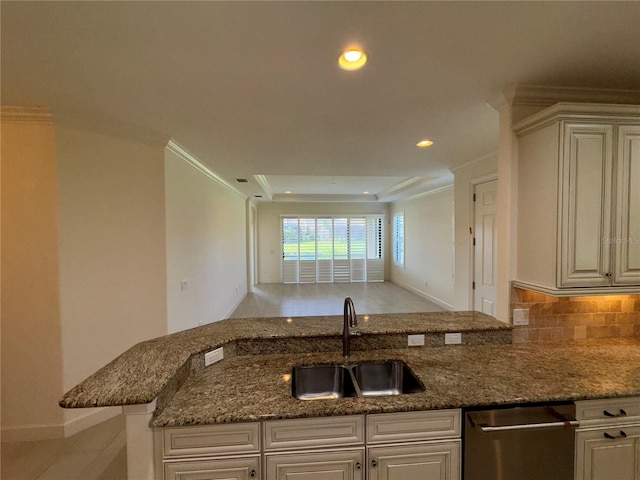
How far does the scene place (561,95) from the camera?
1.73m

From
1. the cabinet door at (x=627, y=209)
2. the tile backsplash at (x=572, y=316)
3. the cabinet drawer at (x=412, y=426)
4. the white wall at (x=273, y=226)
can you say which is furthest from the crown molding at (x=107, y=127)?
the white wall at (x=273, y=226)

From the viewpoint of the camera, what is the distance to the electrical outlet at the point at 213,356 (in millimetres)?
A: 1556

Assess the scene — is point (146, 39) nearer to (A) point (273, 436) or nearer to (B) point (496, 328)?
(A) point (273, 436)

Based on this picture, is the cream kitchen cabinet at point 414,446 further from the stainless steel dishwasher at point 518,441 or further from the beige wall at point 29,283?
the beige wall at point 29,283

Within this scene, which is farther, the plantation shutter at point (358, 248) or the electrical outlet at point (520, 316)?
the plantation shutter at point (358, 248)

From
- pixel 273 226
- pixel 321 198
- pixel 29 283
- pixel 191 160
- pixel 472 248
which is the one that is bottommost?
pixel 29 283

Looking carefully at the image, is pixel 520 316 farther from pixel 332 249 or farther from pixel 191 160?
pixel 332 249

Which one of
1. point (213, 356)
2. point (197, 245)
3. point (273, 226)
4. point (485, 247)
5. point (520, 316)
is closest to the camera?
point (213, 356)

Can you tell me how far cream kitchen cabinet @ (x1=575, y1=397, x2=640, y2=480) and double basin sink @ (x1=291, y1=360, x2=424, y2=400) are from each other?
2.52ft

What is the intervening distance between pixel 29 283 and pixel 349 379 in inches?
94.4

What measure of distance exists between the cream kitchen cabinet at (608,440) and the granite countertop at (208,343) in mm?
598

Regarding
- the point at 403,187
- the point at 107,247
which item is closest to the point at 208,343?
the point at 107,247

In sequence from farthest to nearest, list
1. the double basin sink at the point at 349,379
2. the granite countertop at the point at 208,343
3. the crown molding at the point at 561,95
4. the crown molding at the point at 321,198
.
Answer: the crown molding at the point at 321,198 < the crown molding at the point at 561,95 < the double basin sink at the point at 349,379 < the granite countertop at the point at 208,343

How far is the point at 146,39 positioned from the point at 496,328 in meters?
2.49
